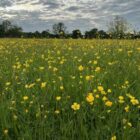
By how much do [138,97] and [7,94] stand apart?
5.40 ft

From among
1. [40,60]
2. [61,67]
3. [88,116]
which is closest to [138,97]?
[88,116]

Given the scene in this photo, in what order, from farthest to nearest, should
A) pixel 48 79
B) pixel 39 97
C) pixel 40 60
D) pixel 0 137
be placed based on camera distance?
pixel 40 60 < pixel 48 79 < pixel 39 97 < pixel 0 137

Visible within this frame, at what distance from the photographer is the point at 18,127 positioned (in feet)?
10.5

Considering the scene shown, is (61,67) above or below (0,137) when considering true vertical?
above

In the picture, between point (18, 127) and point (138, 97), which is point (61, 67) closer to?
point (138, 97)

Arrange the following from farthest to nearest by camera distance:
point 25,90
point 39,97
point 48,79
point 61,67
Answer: point 61,67, point 48,79, point 25,90, point 39,97

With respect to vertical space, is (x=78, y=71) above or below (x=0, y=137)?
above

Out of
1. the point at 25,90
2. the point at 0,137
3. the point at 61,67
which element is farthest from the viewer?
the point at 61,67

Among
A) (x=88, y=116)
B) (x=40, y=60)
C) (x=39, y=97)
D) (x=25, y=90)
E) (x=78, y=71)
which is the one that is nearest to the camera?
(x=88, y=116)

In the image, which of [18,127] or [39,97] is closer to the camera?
[18,127]

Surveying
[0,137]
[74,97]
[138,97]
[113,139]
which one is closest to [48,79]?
[74,97]

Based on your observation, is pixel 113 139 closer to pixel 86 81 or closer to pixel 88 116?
pixel 88 116

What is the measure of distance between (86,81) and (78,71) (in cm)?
94

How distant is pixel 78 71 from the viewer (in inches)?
200
